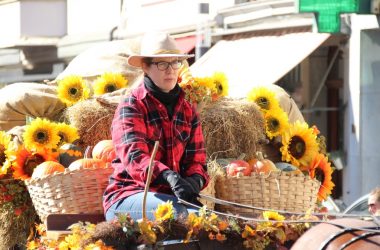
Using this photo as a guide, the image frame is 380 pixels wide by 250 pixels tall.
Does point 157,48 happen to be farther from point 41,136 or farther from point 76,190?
point 41,136

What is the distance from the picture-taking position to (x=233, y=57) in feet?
60.2

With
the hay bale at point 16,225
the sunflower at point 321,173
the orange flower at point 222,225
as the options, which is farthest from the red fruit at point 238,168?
the hay bale at point 16,225

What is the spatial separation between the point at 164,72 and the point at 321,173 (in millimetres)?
1918

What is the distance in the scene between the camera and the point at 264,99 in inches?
367

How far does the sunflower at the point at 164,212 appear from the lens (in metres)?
6.78

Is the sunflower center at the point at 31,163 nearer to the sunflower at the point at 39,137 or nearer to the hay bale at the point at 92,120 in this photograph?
the sunflower at the point at 39,137

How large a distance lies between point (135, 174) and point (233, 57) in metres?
11.3

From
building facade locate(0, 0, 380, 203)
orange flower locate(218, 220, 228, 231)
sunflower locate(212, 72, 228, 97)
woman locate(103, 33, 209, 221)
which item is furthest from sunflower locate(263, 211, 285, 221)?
building facade locate(0, 0, 380, 203)

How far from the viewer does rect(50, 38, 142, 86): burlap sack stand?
32.7 ft

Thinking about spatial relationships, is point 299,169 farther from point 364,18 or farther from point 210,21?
point 210,21

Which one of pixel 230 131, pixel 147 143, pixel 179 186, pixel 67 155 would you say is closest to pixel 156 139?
pixel 147 143

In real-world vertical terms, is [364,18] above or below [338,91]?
above

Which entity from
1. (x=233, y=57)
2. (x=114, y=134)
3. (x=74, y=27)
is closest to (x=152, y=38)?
(x=114, y=134)

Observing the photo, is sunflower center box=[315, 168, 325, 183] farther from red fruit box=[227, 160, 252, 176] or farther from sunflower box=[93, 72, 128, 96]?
sunflower box=[93, 72, 128, 96]
